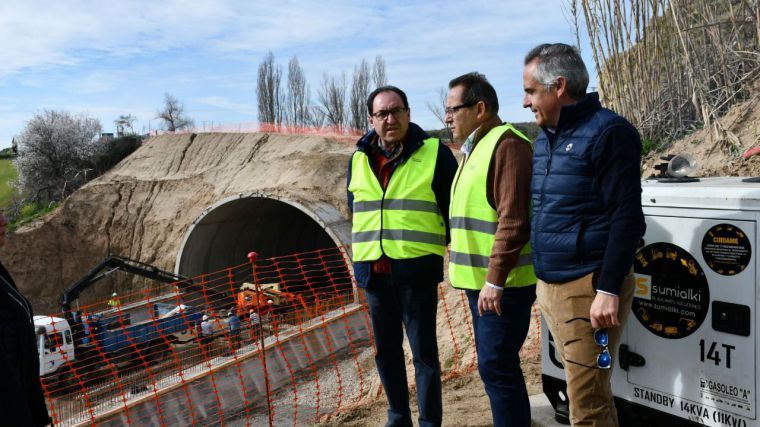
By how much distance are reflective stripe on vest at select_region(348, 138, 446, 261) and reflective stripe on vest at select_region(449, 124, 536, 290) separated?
39cm

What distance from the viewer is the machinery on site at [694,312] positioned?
273cm

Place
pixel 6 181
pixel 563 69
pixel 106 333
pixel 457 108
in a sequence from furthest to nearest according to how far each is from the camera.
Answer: pixel 6 181 < pixel 106 333 < pixel 457 108 < pixel 563 69

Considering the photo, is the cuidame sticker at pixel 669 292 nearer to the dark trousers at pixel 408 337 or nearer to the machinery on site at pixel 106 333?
the dark trousers at pixel 408 337

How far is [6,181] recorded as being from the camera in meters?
36.5

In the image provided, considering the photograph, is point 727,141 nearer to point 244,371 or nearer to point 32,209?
point 244,371

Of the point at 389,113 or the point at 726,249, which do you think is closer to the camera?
the point at 726,249

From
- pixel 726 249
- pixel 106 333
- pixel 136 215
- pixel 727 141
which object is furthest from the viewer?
pixel 136 215

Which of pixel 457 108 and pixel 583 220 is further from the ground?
pixel 457 108

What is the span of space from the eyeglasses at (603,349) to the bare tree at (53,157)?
29.3 m

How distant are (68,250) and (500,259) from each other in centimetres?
2284

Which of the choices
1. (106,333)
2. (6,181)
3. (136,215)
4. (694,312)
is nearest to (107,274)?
(106,333)

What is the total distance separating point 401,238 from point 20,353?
1.93 metres

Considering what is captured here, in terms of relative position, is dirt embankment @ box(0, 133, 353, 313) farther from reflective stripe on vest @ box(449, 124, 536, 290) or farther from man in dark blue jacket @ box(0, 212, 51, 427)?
man in dark blue jacket @ box(0, 212, 51, 427)

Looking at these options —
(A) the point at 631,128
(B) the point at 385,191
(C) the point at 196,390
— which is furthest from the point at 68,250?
(A) the point at 631,128
